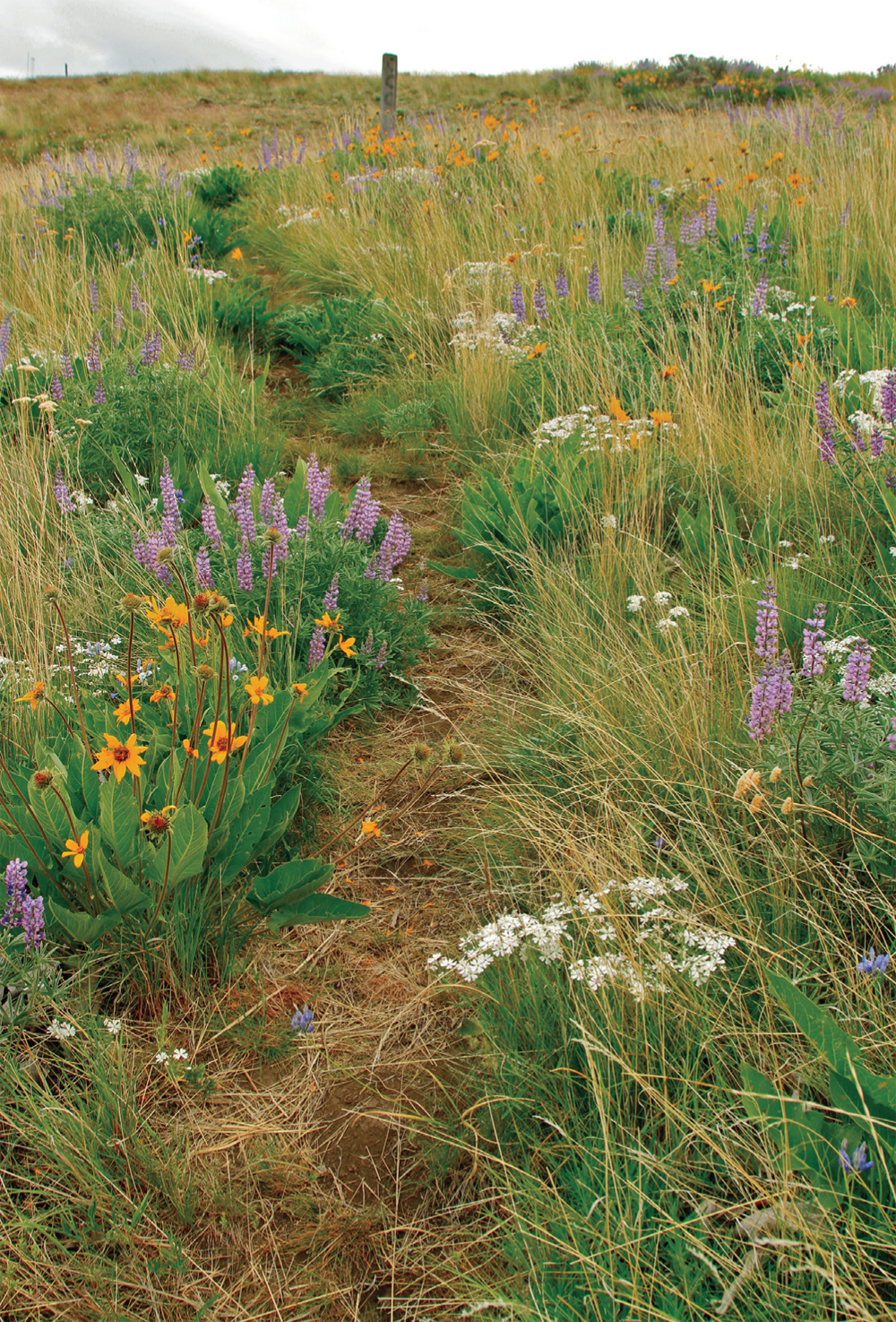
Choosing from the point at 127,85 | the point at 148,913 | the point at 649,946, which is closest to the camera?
the point at 649,946

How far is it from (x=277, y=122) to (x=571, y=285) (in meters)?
20.5

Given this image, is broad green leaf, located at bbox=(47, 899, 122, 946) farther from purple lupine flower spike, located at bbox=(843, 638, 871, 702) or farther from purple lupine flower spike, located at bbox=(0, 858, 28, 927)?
purple lupine flower spike, located at bbox=(843, 638, 871, 702)

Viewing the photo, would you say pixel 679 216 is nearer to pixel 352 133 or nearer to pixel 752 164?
pixel 752 164

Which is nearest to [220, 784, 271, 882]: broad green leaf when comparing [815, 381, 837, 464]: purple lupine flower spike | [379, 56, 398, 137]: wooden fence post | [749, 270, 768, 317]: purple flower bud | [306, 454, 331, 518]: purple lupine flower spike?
[306, 454, 331, 518]: purple lupine flower spike

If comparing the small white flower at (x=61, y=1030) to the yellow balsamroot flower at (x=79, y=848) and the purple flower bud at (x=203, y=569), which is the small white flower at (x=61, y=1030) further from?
the purple flower bud at (x=203, y=569)

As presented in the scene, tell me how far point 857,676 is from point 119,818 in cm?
154

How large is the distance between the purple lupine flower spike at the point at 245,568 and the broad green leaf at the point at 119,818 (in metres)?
1.10

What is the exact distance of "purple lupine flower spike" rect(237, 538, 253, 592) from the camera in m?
2.70

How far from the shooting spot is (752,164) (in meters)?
6.86

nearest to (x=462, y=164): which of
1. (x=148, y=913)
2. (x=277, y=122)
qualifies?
(x=148, y=913)

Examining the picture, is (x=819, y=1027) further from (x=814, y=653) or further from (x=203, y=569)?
(x=203, y=569)

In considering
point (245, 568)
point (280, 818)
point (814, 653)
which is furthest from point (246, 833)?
point (814, 653)

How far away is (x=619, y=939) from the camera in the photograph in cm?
156

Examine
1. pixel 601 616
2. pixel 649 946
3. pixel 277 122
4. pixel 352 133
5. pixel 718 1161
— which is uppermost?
Answer: pixel 277 122
